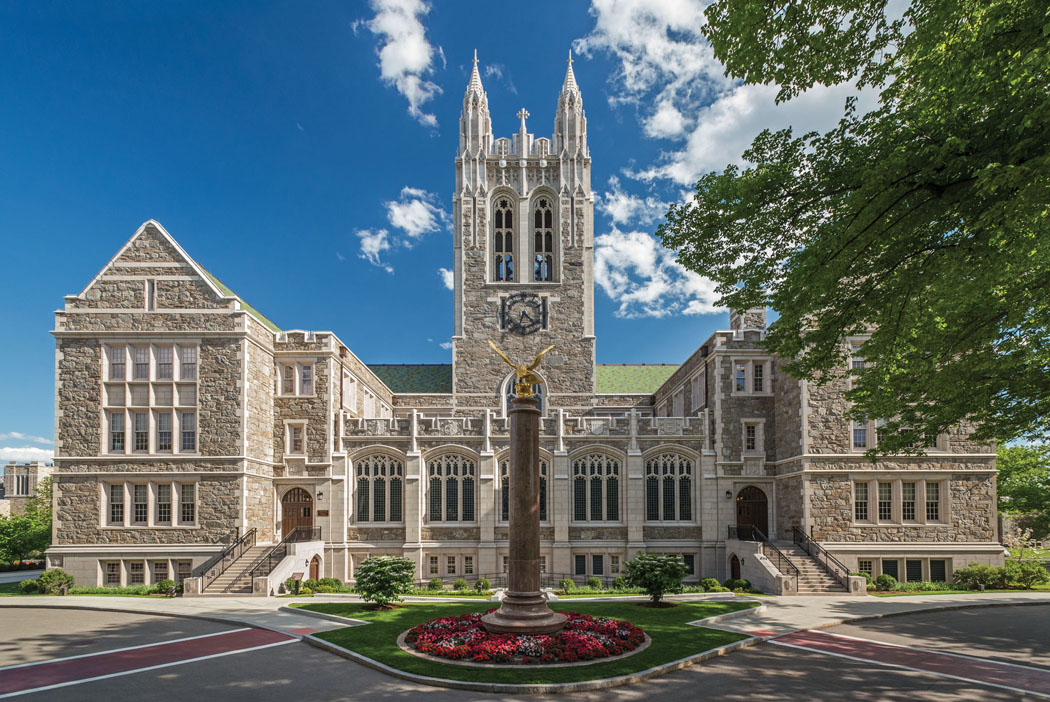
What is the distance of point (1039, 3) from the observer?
10.1 metres

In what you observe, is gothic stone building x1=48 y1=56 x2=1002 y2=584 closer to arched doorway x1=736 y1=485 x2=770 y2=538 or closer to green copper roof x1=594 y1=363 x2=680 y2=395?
arched doorway x1=736 y1=485 x2=770 y2=538

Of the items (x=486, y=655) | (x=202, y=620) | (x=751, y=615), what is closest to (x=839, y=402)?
(x=751, y=615)

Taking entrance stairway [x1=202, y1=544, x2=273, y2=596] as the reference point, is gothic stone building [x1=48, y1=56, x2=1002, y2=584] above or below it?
above

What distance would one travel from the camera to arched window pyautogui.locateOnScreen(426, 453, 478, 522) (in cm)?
3438

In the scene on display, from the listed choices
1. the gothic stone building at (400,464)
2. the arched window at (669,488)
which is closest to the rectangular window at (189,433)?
the gothic stone building at (400,464)

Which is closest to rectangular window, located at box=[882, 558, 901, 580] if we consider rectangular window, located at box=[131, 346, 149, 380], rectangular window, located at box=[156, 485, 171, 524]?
rectangular window, located at box=[156, 485, 171, 524]

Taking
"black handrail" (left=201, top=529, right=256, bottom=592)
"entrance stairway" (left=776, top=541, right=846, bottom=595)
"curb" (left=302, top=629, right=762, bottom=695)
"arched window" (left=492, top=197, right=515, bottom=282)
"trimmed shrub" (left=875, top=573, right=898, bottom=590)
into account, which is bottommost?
"trimmed shrub" (left=875, top=573, right=898, bottom=590)

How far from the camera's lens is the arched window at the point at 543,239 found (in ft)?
164

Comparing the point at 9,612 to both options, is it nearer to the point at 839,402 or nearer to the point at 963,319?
the point at 963,319

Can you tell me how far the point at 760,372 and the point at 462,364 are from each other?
20341mm

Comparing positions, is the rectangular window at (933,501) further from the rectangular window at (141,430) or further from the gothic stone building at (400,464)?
the rectangular window at (141,430)

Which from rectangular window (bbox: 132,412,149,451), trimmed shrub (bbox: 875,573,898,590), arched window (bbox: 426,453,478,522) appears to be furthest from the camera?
arched window (bbox: 426,453,478,522)

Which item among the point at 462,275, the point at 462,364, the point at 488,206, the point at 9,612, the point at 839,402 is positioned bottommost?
the point at 9,612

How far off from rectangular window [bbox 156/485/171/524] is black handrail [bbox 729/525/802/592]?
83.9 feet
